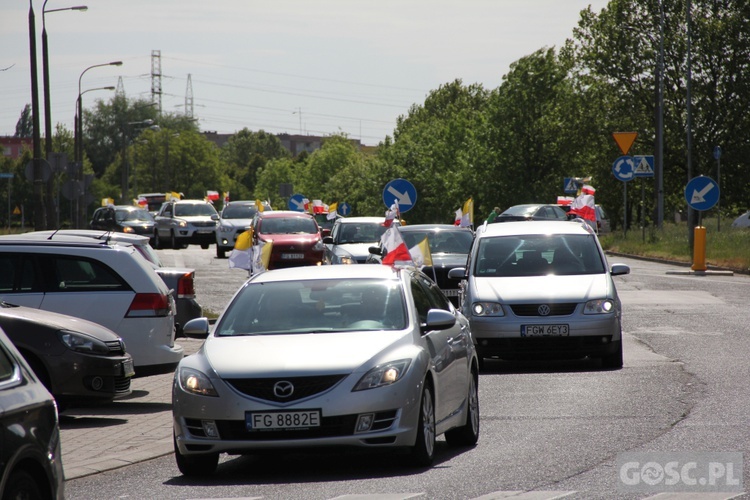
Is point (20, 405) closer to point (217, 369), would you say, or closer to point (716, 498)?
point (217, 369)

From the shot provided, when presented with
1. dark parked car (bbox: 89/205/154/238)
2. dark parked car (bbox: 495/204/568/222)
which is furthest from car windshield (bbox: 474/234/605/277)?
dark parked car (bbox: 89/205/154/238)

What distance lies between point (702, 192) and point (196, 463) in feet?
86.5

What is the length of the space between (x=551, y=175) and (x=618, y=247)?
25163 millimetres

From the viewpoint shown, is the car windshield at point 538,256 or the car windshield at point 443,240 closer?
the car windshield at point 538,256

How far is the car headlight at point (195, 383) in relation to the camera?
28.0 ft

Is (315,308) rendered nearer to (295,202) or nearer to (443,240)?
(443,240)

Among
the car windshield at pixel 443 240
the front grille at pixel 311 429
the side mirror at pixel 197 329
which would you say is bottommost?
the car windshield at pixel 443 240

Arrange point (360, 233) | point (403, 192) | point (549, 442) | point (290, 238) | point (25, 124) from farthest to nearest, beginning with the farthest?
point (25, 124)
point (290, 238)
point (403, 192)
point (360, 233)
point (549, 442)

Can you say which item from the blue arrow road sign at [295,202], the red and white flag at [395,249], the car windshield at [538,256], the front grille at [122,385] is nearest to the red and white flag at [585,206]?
the blue arrow road sign at [295,202]

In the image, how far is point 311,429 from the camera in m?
8.36

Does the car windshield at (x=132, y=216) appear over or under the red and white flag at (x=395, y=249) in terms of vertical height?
under

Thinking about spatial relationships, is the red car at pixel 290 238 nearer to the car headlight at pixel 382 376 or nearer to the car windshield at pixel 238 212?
the car windshield at pixel 238 212

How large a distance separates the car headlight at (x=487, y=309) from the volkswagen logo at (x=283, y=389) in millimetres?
6808

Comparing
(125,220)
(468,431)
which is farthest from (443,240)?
(125,220)
